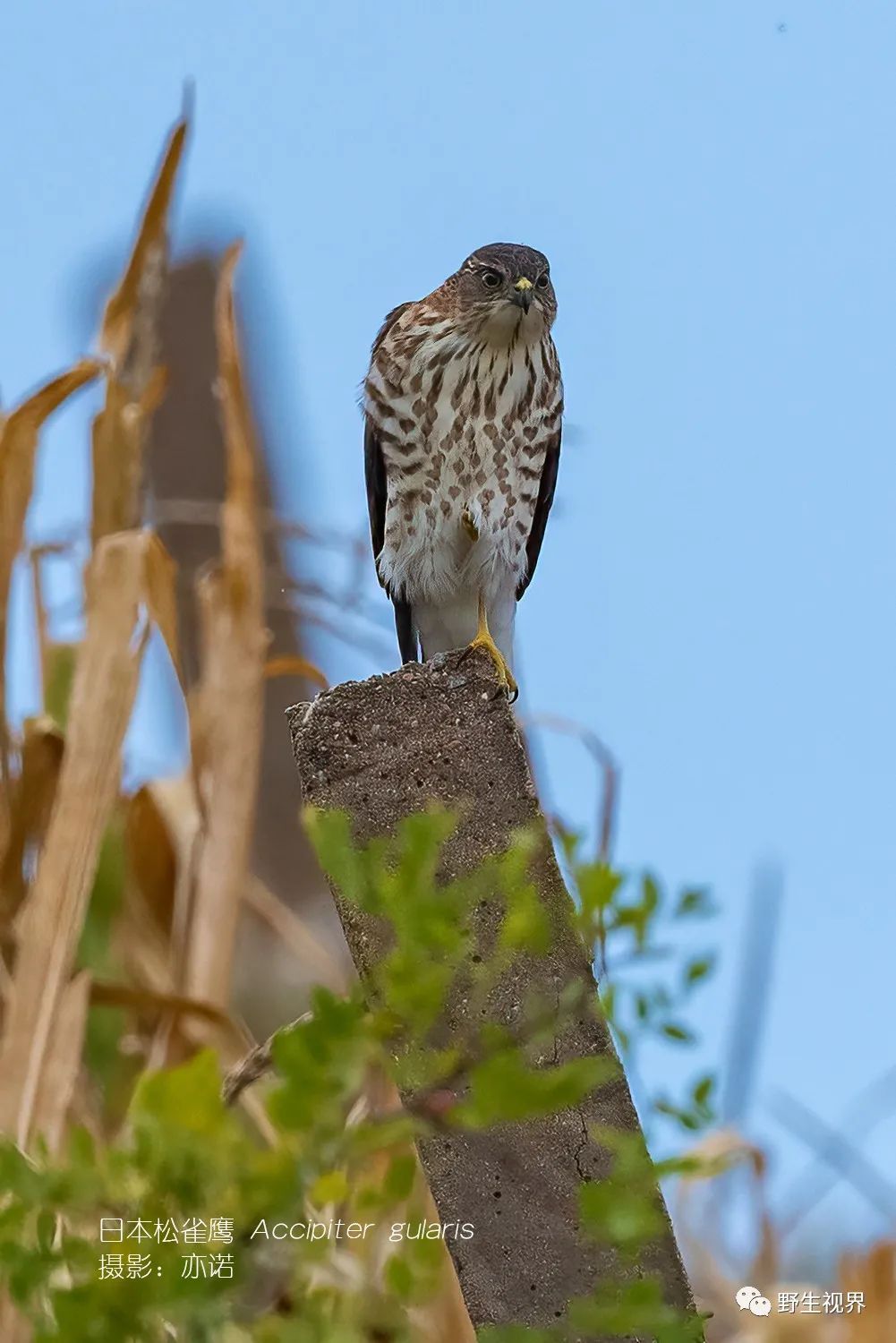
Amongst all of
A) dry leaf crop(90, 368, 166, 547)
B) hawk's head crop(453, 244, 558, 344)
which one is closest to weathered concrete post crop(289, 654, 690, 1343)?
dry leaf crop(90, 368, 166, 547)

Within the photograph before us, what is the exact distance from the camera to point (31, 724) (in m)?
→ 2.69

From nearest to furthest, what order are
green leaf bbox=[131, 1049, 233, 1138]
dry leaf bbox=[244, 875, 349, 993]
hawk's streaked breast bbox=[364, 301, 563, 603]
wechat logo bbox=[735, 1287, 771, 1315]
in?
green leaf bbox=[131, 1049, 233, 1138] < wechat logo bbox=[735, 1287, 771, 1315] < dry leaf bbox=[244, 875, 349, 993] < hawk's streaked breast bbox=[364, 301, 563, 603]

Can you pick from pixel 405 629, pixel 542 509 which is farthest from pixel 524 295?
pixel 405 629

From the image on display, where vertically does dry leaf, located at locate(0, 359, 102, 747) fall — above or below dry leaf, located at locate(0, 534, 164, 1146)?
above

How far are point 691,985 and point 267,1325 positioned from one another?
1.53 feet

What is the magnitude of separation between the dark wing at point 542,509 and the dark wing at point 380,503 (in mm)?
249

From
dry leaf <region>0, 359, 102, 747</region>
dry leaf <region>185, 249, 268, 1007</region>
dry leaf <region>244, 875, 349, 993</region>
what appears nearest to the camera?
dry leaf <region>185, 249, 268, 1007</region>

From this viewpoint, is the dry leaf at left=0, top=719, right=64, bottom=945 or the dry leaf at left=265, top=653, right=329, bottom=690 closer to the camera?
the dry leaf at left=0, top=719, right=64, bottom=945

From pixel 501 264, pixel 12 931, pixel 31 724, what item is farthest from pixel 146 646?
pixel 501 264

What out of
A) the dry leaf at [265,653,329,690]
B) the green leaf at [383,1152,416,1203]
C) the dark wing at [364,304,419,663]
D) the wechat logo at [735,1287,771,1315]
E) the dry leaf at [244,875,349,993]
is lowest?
the wechat logo at [735,1287,771,1315]

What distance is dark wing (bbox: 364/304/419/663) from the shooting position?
11.8 ft

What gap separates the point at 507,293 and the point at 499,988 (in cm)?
199

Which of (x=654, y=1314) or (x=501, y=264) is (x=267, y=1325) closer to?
(x=654, y=1314)

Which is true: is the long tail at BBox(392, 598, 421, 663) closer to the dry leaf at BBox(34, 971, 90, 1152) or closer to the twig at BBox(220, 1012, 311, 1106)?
the dry leaf at BBox(34, 971, 90, 1152)
